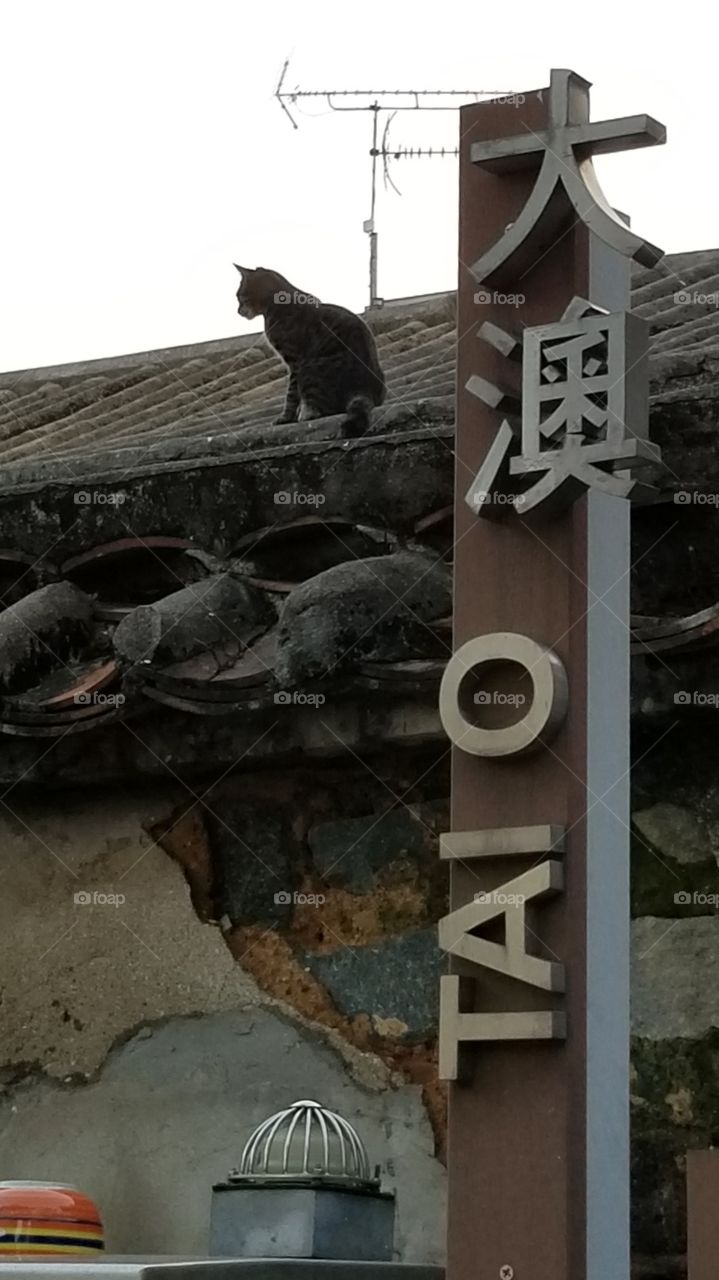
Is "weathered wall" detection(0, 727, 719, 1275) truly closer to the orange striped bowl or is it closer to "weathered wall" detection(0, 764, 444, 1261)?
"weathered wall" detection(0, 764, 444, 1261)

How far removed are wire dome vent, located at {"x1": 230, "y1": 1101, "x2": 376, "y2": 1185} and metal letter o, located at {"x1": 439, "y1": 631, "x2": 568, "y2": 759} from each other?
34.1 inches

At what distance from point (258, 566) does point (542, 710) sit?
1289 mm

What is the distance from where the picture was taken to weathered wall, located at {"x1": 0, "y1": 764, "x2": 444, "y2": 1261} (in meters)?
4.35

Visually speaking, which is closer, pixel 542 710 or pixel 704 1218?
pixel 542 710

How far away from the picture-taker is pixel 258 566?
15.1ft

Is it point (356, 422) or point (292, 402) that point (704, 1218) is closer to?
point (356, 422)

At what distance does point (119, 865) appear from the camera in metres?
4.70

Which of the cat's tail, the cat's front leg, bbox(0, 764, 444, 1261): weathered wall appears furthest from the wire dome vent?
the cat's front leg

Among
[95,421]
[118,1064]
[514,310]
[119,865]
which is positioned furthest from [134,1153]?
[95,421]

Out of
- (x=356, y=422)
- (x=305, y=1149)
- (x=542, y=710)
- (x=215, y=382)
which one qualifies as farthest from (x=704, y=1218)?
(x=215, y=382)

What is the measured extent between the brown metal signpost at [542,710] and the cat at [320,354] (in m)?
1.45

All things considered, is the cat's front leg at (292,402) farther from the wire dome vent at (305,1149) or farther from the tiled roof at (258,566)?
the wire dome vent at (305,1149)

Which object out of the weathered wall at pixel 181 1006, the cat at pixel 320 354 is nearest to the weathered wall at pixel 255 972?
the weathered wall at pixel 181 1006

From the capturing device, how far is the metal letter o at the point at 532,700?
3.45m
